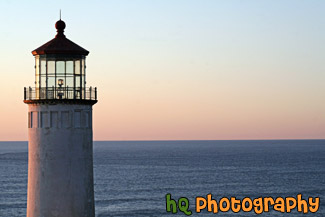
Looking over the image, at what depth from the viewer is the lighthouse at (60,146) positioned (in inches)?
758

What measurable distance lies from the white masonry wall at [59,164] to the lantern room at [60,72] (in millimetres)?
698

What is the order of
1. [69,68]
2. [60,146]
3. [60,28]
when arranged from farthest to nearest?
[60,28], [69,68], [60,146]

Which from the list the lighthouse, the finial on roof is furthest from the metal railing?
the finial on roof

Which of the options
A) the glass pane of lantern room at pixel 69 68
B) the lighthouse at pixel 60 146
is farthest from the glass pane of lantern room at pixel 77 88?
the glass pane of lantern room at pixel 69 68

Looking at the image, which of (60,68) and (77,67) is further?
(77,67)

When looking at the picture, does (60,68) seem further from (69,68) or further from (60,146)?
(60,146)

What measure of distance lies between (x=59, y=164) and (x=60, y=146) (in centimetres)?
65

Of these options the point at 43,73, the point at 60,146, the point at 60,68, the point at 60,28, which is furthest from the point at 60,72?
the point at 60,146

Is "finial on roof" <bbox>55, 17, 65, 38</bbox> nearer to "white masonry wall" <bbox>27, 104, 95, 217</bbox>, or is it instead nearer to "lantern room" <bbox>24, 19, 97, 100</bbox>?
"lantern room" <bbox>24, 19, 97, 100</bbox>

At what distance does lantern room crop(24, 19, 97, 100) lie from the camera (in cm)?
2008

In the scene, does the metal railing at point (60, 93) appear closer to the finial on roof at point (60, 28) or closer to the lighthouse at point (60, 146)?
the lighthouse at point (60, 146)

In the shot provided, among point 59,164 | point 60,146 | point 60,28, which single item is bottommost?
point 59,164

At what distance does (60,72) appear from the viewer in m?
20.4

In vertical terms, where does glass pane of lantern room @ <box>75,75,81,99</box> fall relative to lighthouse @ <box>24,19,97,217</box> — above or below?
above
